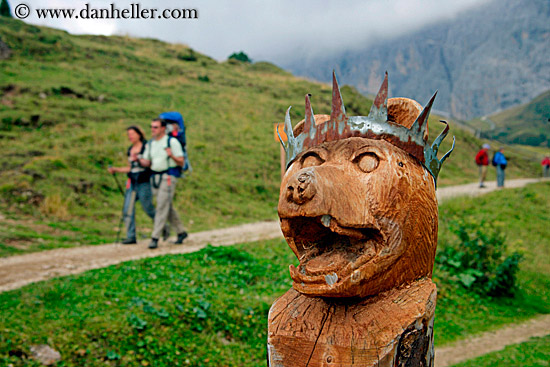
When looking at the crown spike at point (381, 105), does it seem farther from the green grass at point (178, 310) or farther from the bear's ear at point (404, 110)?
the green grass at point (178, 310)

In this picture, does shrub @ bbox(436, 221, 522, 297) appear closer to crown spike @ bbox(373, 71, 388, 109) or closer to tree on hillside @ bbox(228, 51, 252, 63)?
crown spike @ bbox(373, 71, 388, 109)

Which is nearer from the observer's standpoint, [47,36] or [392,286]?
[392,286]

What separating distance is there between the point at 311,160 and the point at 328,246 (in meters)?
0.38

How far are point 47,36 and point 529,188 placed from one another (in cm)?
2043

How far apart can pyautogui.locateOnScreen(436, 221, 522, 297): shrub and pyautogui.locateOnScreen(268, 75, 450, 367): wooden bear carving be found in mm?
5040

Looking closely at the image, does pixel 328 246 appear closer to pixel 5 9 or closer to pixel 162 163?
pixel 162 163

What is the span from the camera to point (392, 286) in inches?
76.0

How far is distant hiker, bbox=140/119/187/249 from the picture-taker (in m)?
6.98

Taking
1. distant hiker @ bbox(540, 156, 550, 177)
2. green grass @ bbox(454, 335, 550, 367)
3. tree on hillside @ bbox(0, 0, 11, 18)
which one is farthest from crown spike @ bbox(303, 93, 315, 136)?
tree on hillside @ bbox(0, 0, 11, 18)

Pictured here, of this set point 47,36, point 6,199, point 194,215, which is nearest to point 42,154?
point 6,199

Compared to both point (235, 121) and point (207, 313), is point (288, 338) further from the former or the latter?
point (235, 121)

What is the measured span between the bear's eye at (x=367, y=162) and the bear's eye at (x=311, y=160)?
0.55 feet

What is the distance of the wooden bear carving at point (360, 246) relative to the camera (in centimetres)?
180

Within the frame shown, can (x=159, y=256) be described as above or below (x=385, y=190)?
below
